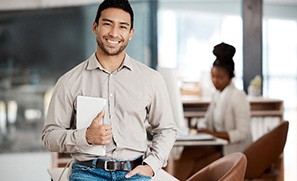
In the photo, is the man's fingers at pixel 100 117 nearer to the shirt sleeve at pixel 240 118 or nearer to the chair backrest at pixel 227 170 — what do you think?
the chair backrest at pixel 227 170

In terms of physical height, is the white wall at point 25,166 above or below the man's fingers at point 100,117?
below

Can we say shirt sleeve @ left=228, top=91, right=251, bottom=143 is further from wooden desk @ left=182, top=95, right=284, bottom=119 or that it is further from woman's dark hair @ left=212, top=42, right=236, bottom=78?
wooden desk @ left=182, top=95, right=284, bottom=119

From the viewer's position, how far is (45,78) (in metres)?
9.07

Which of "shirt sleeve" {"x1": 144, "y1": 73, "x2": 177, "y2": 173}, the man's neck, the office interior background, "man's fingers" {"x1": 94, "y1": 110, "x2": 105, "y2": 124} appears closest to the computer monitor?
"shirt sleeve" {"x1": 144, "y1": 73, "x2": 177, "y2": 173}

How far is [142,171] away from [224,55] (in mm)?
2238

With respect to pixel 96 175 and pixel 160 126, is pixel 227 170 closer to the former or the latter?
pixel 160 126

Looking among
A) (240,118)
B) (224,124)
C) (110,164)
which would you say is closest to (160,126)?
(110,164)

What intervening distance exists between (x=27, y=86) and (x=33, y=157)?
0.96 meters

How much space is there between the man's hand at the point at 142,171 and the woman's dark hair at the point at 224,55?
A: 210 cm

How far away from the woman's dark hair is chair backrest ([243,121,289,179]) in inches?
22.1

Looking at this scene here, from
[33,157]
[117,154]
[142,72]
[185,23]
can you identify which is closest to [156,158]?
[117,154]

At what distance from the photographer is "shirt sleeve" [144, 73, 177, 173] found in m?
2.51

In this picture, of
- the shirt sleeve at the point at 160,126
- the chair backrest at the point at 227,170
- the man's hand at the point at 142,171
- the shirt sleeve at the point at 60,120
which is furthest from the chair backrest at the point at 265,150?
the shirt sleeve at the point at 60,120

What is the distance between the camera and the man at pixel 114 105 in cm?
241
